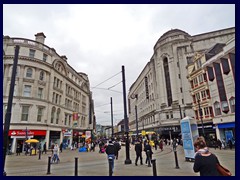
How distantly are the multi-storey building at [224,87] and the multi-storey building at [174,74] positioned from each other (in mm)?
17078

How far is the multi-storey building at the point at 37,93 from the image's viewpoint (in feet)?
92.5

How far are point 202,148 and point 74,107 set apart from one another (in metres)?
42.0

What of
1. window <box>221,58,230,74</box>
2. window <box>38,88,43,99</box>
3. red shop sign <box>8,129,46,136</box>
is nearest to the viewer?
window <box>221,58,230,74</box>

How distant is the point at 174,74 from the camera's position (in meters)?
47.6

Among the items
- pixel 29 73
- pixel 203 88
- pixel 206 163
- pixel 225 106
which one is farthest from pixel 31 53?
pixel 206 163

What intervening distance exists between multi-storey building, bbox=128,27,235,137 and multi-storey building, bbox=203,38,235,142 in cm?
1708

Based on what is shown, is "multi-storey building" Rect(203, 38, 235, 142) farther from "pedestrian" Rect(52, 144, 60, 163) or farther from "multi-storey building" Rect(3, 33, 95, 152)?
"multi-storey building" Rect(3, 33, 95, 152)

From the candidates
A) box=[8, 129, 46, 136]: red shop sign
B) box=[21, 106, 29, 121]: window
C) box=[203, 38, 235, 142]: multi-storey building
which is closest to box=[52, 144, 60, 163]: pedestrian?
box=[8, 129, 46, 136]: red shop sign

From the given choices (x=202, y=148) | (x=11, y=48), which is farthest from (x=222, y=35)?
(x=202, y=148)

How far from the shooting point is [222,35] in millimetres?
47281

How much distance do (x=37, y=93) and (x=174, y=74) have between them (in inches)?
1333

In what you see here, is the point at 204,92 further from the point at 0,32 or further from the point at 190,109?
the point at 0,32

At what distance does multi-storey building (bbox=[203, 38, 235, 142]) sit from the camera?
2367cm

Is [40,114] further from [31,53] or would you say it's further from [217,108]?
[217,108]
